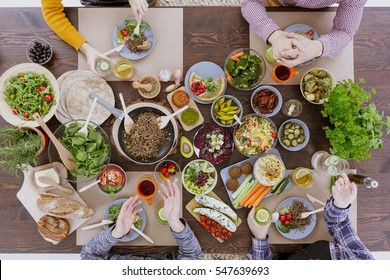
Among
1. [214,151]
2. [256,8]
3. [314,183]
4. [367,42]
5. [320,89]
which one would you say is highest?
[256,8]

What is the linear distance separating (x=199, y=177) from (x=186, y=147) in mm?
179

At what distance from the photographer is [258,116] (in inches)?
75.2

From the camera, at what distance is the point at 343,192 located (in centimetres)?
181

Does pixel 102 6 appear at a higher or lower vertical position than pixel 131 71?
higher

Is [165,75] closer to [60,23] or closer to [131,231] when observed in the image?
[60,23]

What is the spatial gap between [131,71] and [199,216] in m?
0.88

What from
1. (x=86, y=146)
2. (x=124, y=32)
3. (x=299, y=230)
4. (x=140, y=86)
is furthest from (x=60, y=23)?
(x=299, y=230)

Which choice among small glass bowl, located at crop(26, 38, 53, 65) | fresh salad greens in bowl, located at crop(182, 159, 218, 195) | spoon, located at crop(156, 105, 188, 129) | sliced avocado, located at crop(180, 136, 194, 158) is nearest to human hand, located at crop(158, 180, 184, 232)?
fresh salad greens in bowl, located at crop(182, 159, 218, 195)

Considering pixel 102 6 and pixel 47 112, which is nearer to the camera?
pixel 47 112

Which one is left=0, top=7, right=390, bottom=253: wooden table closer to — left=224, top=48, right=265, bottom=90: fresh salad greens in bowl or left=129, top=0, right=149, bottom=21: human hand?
left=224, top=48, right=265, bottom=90: fresh salad greens in bowl

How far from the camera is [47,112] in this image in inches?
69.2

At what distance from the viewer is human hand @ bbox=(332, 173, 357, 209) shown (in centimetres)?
180

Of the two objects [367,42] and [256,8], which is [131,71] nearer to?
[256,8]

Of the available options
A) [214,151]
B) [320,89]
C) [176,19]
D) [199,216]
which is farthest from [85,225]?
[320,89]
